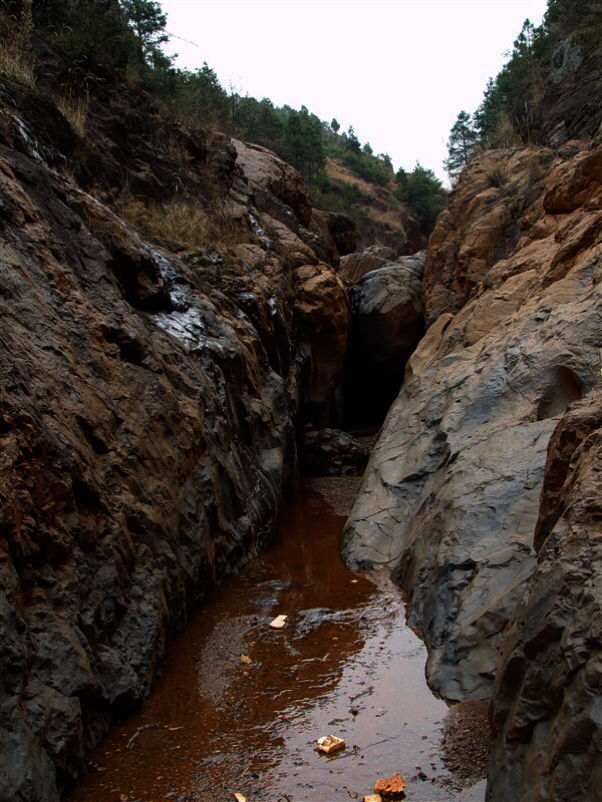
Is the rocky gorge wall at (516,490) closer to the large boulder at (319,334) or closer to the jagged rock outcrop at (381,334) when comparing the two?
the large boulder at (319,334)

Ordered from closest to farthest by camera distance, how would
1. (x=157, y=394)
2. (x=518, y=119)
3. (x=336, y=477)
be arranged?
1. (x=157, y=394)
2. (x=336, y=477)
3. (x=518, y=119)

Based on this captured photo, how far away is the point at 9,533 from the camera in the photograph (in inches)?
125

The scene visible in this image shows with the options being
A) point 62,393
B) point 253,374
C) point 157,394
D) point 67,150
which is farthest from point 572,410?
point 67,150

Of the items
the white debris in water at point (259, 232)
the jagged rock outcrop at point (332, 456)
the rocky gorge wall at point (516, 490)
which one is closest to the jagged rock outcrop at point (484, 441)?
the rocky gorge wall at point (516, 490)

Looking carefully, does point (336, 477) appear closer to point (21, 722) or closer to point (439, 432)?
point (439, 432)

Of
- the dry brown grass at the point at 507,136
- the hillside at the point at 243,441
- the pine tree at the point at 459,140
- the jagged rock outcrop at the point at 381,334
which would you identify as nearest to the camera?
the hillside at the point at 243,441

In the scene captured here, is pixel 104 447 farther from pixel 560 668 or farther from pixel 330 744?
pixel 560 668

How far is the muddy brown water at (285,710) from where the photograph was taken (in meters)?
2.99

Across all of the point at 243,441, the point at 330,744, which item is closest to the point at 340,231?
the point at 243,441

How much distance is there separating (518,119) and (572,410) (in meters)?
14.9

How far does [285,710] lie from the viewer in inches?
145

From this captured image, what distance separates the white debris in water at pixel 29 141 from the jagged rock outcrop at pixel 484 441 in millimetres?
4737

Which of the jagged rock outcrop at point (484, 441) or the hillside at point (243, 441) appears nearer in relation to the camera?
the hillside at point (243, 441)

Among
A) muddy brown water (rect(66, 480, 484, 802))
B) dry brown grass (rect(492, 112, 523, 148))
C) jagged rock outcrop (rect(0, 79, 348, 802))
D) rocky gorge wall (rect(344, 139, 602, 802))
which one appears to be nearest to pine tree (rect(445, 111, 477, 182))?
dry brown grass (rect(492, 112, 523, 148))
